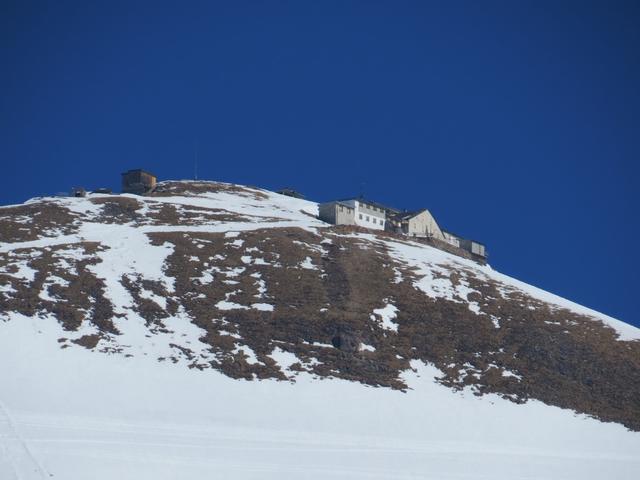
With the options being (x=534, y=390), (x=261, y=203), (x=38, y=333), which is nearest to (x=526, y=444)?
(x=534, y=390)

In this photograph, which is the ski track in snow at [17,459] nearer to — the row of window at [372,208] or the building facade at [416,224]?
the row of window at [372,208]

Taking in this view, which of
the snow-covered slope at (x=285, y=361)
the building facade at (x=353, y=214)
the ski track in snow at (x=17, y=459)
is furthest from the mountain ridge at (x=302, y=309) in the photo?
the ski track in snow at (x=17, y=459)

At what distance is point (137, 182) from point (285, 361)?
60.9 meters

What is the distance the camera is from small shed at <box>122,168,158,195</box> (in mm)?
103375

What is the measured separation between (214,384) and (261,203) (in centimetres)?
5942

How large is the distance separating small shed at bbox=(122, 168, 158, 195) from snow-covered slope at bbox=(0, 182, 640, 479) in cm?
2611

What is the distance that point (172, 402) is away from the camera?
4175cm

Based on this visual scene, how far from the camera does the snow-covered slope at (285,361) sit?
1401 inches

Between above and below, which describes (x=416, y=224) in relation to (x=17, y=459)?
above

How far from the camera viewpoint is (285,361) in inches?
1965

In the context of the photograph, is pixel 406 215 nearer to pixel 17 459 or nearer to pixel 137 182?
pixel 137 182

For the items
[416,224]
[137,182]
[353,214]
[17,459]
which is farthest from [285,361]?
[137,182]

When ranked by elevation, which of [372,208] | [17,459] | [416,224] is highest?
[372,208]

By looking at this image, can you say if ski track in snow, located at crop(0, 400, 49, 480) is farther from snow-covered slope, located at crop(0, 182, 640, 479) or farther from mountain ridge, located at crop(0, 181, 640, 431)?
mountain ridge, located at crop(0, 181, 640, 431)
